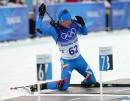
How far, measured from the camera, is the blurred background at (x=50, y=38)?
57.6 feet

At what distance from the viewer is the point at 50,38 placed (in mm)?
28406

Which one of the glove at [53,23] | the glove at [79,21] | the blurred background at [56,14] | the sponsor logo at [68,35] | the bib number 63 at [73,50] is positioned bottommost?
the bib number 63 at [73,50]

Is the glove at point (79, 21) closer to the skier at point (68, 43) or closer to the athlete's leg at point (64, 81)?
the skier at point (68, 43)

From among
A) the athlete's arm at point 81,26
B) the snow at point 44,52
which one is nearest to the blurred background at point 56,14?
the snow at point 44,52

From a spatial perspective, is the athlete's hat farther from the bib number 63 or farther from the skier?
the bib number 63

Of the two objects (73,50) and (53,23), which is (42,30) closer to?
(53,23)

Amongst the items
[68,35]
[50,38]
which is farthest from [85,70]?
[50,38]

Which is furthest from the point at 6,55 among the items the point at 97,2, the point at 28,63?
the point at 97,2

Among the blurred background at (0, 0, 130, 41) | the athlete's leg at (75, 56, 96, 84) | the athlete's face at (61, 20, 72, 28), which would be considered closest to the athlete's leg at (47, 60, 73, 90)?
the athlete's leg at (75, 56, 96, 84)

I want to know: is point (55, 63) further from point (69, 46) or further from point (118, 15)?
point (118, 15)

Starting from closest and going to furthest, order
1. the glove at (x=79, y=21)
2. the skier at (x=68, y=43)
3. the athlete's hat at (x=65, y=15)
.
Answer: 1. the athlete's hat at (x=65, y=15)
2. the skier at (x=68, y=43)
3. the glove at (x=79, y=21)

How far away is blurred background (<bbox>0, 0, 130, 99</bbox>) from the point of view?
1755cm

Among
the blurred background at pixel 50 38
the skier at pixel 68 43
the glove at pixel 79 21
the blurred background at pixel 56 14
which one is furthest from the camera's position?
the blurred background at pixel 56 14

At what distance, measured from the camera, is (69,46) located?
14227 mm
